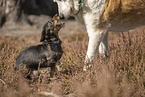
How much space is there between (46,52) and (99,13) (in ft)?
3.43

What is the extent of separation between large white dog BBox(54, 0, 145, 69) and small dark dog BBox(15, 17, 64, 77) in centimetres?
31

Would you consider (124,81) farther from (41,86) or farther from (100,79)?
(41,86)

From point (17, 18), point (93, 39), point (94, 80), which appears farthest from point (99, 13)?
point (17, 18)

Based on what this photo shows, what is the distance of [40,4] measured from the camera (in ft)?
51.3

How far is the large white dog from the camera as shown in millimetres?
2506

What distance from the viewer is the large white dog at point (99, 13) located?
251 cm

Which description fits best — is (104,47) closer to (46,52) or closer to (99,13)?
(99,13)

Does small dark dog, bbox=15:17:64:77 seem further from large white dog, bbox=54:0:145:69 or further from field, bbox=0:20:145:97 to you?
large white dog, bbox=54:0:145:69

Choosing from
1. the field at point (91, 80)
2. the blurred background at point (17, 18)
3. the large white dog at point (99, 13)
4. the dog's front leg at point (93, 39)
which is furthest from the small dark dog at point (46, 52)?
the blurred background at point (17, 18)

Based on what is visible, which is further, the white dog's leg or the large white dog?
the white dog's leg

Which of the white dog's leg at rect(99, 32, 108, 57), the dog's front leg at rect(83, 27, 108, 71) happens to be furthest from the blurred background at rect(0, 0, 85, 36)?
the dog's front leg at rect(83, 27, 108, 71)

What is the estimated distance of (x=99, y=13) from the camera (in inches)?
98.6

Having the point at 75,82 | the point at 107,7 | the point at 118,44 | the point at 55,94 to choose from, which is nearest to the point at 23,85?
the point at 55,94

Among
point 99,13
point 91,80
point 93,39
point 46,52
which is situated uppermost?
point 99,13
